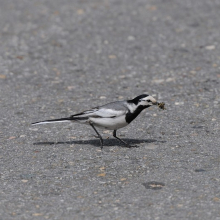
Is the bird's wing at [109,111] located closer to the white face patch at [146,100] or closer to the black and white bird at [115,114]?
the black and white bird at [115,114]

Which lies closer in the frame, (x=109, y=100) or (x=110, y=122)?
(x=110, y=122)

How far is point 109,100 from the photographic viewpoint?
9469 millimetres

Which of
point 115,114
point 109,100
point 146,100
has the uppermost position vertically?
point 146,100

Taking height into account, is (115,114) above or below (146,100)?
below

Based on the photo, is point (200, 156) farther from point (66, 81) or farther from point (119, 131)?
point (66, 81)

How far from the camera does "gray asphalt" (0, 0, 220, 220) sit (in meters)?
5.93

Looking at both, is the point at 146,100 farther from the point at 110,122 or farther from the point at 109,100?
the point at 109,100

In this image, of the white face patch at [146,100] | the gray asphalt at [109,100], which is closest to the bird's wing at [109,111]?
Result: the white face patch at [146,100]

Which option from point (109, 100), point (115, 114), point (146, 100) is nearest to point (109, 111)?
point (115, 114)

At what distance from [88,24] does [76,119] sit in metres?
6.55

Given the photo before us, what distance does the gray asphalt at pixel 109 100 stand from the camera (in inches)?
234

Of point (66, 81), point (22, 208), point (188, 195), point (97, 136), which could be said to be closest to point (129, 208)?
point (188, 195)

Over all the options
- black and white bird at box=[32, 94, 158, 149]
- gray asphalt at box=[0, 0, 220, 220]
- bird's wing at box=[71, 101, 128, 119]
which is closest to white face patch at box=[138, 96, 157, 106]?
black and white bird at box=[32, 94, 158, 149]

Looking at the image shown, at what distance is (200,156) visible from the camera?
7.10 meters
